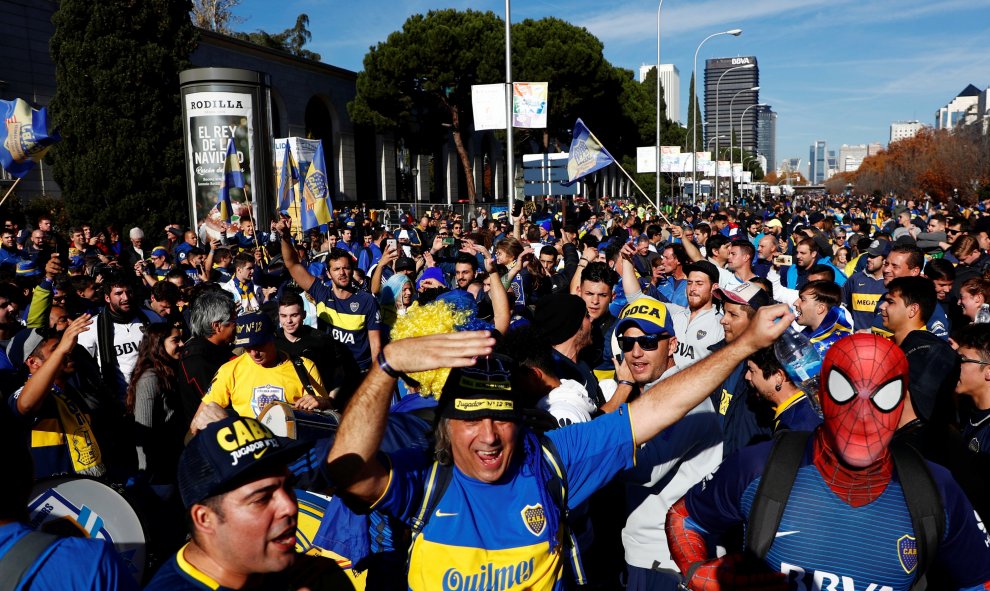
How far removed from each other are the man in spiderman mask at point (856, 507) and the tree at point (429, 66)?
41.0 m

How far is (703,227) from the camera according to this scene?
14.7m

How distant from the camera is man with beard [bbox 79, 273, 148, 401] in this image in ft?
20.0

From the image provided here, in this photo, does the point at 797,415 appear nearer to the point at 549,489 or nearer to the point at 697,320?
the point at 549,489

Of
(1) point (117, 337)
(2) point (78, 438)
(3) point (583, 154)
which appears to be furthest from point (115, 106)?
(2) point (78, 438)

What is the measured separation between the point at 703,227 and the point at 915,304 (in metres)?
9.71

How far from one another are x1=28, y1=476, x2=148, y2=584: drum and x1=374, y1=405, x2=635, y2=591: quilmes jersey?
1456mm

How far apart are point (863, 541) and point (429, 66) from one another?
42.0 m

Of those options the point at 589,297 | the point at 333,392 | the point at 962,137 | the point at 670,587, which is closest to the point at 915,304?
the point at 589,297

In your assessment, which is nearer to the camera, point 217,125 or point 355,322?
point 355,322

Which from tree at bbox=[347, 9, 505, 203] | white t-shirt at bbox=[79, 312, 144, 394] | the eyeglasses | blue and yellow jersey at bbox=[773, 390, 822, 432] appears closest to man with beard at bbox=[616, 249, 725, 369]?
the eyeglasses

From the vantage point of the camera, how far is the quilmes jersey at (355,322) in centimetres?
695

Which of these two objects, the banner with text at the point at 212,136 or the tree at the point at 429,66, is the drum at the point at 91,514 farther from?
the tree at the point at 429,66

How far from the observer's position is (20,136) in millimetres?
10398

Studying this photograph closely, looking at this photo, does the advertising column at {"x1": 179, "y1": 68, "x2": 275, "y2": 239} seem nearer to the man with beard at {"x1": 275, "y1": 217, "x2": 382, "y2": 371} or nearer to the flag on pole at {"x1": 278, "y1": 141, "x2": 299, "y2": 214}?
the flag on pole at {"x1": 278, "y1": 141, "x2": 299, "y2": 214}
